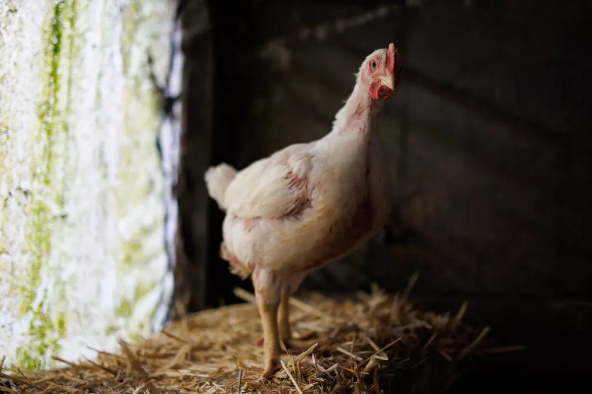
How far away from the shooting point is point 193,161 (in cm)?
304

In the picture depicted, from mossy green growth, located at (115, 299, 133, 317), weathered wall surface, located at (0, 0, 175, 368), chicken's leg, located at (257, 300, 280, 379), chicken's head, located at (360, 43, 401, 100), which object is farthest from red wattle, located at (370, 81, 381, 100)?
mossy green growth, located at (115, 299, 133, 317)

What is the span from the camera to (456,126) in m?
3.12

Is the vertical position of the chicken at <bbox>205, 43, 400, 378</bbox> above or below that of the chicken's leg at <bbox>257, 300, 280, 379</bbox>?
above

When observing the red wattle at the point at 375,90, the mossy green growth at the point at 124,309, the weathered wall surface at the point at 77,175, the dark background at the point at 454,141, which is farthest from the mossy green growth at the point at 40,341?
the red wattle at the point at 375,90

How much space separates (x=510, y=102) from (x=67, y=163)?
8.30ft

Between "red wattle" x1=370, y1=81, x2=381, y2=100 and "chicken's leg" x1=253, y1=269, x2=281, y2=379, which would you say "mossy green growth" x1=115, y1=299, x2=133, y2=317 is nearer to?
"chicken's leg" x1=253, y1=269, x2=281, y2=379

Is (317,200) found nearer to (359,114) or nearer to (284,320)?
(359,114)

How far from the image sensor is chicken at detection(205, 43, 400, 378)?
69.3 inches

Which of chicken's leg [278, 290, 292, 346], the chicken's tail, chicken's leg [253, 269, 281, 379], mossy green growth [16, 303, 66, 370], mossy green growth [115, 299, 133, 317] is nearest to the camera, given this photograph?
mossy green growth [16, 303, 66, 370]

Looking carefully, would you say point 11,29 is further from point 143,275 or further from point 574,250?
point 574,250

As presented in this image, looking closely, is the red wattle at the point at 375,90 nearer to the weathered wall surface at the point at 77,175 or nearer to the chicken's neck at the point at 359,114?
the chicken's neck at the point at 359,114

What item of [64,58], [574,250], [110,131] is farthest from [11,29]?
[574,250]

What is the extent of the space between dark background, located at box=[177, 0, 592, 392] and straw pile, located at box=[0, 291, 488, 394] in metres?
0.54

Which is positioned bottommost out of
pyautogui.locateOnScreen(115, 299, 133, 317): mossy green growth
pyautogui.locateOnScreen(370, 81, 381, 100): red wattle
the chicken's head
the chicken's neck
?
pyautogui.locateOnScreen(115, 299, 133, 317): mossy green growth
